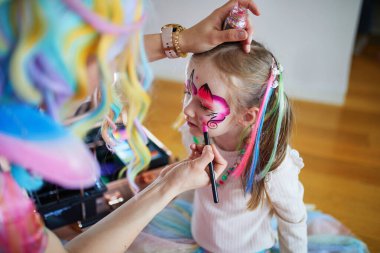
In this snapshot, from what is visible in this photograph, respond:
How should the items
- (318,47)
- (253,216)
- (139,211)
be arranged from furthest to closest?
(318,47) → (253,216) → (139,211)

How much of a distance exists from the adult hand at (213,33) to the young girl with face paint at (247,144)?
0.02 metres

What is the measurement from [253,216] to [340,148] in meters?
0.98

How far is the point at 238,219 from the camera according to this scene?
3.30ft

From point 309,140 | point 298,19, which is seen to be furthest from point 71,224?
point 298,19

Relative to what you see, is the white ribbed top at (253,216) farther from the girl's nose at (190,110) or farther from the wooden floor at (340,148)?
the wooden floor at (340,148)

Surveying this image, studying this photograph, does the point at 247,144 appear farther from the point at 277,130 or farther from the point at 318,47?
the point at 318,47

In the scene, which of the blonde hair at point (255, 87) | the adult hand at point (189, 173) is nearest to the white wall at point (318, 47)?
the blonde hair at point (255, 87)

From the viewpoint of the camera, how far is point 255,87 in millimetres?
869

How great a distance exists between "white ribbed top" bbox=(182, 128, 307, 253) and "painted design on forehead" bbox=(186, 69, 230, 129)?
0.41 feet

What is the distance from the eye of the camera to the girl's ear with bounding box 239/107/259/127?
2.91ft

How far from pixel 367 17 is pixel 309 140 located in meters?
1.43

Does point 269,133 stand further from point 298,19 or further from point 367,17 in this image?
point 367,17

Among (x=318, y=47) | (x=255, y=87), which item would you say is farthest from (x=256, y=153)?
(x=318, y=47)

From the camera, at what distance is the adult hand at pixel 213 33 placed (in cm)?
82
